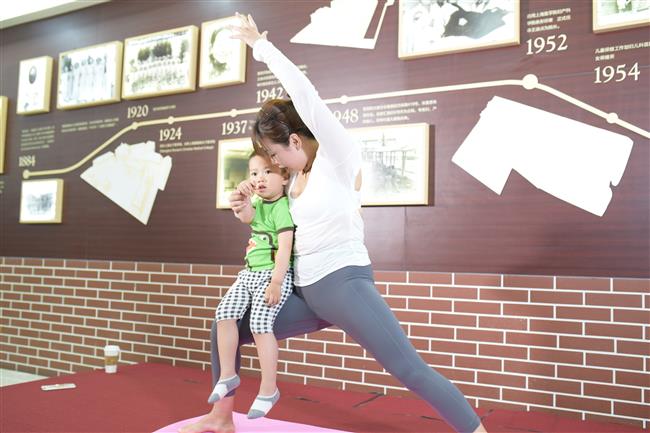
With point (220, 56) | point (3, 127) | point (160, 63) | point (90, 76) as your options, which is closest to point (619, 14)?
point (220, 56)

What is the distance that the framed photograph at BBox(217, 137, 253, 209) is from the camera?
379 cm

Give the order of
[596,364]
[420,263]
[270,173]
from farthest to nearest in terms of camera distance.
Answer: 1. [420,263]
2. [596,364]
3. [270,173]

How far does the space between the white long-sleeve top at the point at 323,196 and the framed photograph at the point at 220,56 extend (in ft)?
6.23

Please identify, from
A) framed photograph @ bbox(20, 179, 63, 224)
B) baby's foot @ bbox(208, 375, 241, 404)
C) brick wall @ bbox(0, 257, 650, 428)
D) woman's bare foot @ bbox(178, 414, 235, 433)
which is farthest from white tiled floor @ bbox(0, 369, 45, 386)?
baby's foot @ bbox(208, 375, 241, 404)

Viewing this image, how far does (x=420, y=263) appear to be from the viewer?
127 inches

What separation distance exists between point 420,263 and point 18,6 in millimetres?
3953

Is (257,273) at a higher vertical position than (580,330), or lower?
higher

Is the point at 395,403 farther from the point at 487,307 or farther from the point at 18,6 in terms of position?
the point at 18,6

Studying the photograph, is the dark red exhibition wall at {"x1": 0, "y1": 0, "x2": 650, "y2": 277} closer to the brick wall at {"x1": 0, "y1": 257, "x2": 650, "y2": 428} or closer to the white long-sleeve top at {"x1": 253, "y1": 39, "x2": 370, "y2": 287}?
the brick wall at {"x1": 0, "y1": 257, "x2": 650, "y2": 428}

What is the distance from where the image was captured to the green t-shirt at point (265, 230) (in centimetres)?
218

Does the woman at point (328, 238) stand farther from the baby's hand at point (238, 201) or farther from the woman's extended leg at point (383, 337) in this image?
the baby's hand at point (238, 201)

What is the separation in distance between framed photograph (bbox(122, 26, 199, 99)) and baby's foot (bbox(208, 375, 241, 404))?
2.48m

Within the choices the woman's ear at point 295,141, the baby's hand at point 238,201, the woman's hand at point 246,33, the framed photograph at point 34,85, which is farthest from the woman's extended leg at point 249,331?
the framed photograph at point 34,85

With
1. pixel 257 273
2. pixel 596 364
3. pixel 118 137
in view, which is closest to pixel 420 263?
pixel 596 364
